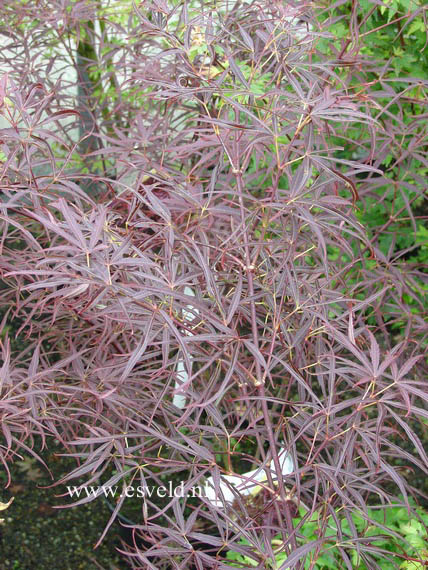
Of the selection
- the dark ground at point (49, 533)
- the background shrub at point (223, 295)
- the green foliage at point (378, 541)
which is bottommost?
the dark ground at point (49, 533)

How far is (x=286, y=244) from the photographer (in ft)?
4.10

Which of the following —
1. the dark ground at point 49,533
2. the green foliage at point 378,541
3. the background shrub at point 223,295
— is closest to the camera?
the background shrub at point 223,295

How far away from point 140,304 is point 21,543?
4.40 ft

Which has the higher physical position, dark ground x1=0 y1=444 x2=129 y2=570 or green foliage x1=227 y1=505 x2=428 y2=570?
green foliage x1=227 y1=505 x2=428 y2=570

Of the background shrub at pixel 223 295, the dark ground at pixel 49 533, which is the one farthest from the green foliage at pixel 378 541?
the dark ground at pixel 49 533

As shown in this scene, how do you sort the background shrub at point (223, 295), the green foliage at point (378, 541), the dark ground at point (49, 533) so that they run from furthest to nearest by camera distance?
the dark ground at point (49, 533)
the green foliage at point (378, 541)
the background shrub at point (223, 295)

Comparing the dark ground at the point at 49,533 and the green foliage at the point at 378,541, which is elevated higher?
the green foliage at the point at 378,541

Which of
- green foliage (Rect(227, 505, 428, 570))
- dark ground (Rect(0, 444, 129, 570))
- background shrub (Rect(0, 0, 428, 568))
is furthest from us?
dark ground (Rect(0, 444, 129, 570))

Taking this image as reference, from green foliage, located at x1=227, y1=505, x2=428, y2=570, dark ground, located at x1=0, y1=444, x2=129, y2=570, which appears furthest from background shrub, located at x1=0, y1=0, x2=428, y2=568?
dark ground, located at x1=0, y1=444, x2=129, y2=570

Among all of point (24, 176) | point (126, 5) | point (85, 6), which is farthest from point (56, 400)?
point (126, 5)

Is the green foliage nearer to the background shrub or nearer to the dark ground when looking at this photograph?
the background shrub

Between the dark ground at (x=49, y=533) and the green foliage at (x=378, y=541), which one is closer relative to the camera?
the green foliage at (x=378, y=541)

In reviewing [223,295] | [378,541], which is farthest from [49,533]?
[223,295]

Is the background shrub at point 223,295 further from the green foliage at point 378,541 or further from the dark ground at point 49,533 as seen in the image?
the dark ground at point 49,533
